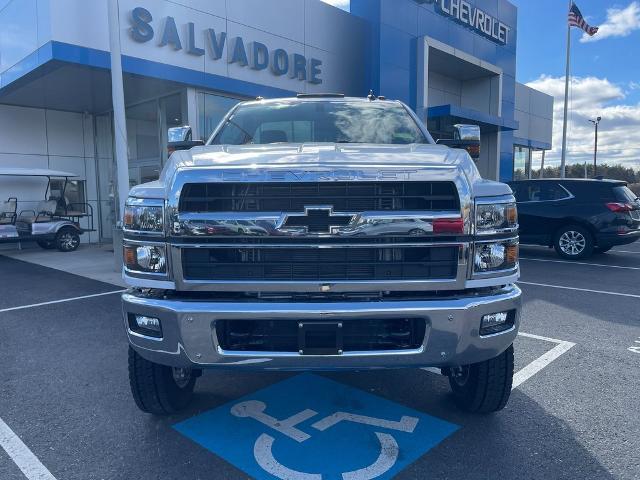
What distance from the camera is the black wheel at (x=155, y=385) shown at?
287 centimetres

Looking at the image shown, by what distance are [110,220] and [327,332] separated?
14.2 meters

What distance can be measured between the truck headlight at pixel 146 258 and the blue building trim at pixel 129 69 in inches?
330

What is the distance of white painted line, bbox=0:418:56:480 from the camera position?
251cm

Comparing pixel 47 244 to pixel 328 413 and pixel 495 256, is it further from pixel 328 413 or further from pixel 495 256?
pixel 495 256

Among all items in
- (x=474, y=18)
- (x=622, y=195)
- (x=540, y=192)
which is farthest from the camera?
(x=474, y=18)

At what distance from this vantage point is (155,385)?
9.58 feet

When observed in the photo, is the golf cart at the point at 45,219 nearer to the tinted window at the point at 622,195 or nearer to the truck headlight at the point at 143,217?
the truck headlight at the point at 143,217

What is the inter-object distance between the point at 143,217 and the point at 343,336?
124cm

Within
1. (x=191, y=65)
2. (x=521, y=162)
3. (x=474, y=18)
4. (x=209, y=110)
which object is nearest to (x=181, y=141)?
(x=191, y=65)

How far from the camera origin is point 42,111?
13938 millimetres

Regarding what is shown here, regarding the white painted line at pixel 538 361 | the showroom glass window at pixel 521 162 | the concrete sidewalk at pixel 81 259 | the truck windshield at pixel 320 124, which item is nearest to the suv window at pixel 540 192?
the white painted line at pixel 538 361

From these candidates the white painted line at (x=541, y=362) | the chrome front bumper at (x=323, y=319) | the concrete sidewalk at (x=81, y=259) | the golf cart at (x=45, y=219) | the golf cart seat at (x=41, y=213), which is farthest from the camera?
the golf cart seat at (x=41, y=213)

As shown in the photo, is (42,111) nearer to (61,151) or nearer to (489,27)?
(61,151)

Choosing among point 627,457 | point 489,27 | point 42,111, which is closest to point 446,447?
point 627,457
